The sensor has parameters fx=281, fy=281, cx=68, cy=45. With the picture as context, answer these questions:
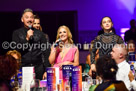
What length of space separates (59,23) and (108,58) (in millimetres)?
5787

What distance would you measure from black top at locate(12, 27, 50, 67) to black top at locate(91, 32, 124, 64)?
70cm

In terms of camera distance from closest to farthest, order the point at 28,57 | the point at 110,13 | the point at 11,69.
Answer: the point at 11,69, the point at 28,57, the point at 110,13

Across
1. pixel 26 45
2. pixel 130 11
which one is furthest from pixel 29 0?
pixel 26 45

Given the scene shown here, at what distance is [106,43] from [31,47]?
1034mm

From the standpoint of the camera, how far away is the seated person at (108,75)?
2215 mm

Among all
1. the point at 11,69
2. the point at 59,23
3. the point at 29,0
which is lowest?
the point at 11,69

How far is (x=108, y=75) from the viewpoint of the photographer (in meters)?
2.25

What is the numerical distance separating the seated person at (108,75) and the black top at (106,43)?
162cm

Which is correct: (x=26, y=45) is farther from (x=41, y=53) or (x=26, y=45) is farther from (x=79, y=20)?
(x=79, y=20)

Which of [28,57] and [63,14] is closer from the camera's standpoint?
[28,57]

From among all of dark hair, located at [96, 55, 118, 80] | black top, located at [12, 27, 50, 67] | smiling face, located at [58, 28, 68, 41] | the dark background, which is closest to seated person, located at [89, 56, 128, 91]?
dark hair, located at [96, 55, 118, 80]

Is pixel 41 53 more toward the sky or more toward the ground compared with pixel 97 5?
more toward the ground

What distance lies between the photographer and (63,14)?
25.9 feet

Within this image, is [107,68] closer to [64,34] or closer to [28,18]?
[64,34]
